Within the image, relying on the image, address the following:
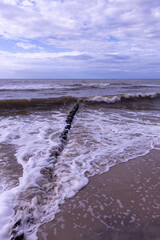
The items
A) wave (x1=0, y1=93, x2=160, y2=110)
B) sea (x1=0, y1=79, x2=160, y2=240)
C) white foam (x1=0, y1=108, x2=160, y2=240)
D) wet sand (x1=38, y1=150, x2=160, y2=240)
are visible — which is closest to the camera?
wet sand (x1=38, y1=150, x2=160, y2=240)

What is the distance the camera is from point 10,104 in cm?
1113

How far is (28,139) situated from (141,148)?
3176 mm

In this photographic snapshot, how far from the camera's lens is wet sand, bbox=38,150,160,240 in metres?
1.95

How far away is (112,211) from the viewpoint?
2.29 m

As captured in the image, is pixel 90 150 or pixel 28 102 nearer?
pixel 90 150

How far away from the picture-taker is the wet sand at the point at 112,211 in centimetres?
195

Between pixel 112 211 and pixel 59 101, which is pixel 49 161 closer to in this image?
pixel 112 211

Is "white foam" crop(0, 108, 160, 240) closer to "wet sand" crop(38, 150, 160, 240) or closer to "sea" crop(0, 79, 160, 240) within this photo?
"sea" crop(0, 79, 160, 240)

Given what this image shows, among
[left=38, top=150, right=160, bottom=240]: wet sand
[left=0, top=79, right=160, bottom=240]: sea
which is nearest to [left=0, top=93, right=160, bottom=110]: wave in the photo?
[left=0, top=79, right=160, bottom=240]: sea

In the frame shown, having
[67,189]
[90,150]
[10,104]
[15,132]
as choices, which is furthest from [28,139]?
[10,104]

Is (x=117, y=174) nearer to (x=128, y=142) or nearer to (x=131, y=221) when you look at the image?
(x=131, y=221)

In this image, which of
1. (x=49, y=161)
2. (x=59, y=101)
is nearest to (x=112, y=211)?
(x=49, y=161)

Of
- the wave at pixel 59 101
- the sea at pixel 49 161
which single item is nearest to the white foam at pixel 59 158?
the sea at pixel 49 161

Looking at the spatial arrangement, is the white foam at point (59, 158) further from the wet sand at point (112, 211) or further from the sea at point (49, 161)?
the wet sand at point (112, 211)
